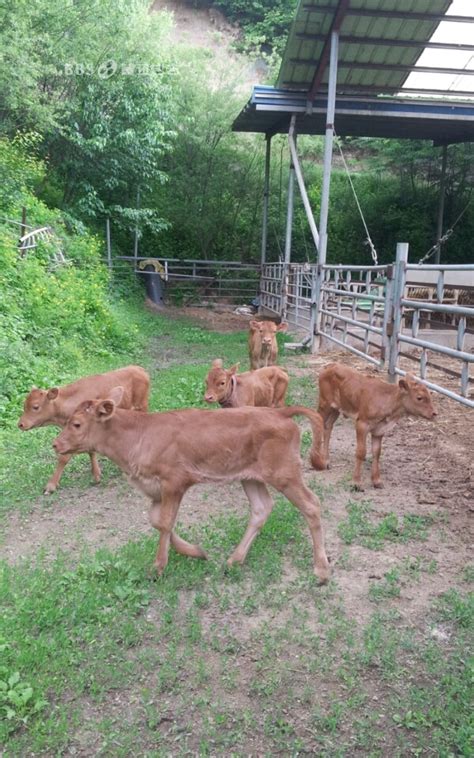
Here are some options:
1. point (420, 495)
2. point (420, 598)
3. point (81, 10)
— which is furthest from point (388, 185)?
point (420, 598)

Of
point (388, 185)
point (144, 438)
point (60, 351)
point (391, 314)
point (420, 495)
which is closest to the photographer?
point (144, 438)

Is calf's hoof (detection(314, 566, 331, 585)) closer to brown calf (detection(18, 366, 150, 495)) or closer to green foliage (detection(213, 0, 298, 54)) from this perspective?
brown calf (detection(18, 366, 150, 495))

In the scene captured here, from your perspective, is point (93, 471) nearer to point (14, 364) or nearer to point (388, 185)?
point (14, 364)

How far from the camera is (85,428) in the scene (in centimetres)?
489

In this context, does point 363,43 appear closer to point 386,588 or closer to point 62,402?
point 62,402

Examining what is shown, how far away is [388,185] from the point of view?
1164 inches

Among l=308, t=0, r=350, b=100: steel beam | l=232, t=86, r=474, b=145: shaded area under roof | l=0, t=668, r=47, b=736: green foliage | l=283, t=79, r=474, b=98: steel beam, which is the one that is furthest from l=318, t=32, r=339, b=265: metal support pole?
l=0, t=668, r=47, b=736: green foliage

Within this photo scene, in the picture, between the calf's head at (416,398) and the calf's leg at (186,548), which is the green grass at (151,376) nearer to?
the calf's leg at (186,548)

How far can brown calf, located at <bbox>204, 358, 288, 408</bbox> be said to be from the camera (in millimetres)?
6754

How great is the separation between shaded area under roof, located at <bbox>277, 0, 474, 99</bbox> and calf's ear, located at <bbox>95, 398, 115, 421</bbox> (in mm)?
10572

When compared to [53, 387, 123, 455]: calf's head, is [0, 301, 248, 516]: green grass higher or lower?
lower

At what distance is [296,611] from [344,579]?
536 millimetres

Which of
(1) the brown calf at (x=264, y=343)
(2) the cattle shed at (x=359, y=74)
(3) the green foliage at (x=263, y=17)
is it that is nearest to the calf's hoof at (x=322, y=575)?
(1) the brown calf at (x=264, y=343)

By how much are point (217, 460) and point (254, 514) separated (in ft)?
1.74
